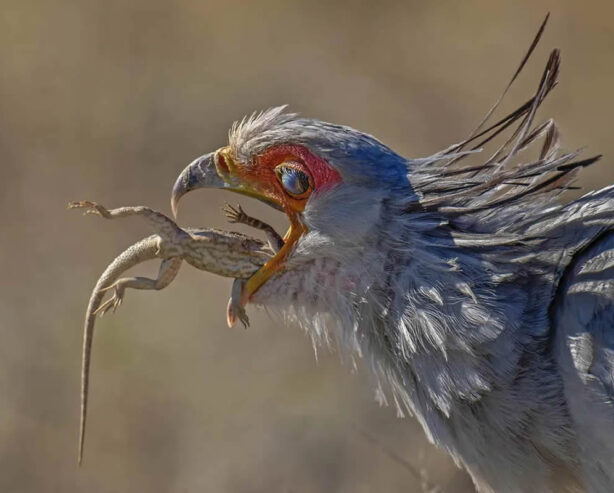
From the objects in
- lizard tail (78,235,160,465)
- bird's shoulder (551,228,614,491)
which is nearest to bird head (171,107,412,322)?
lizard tail (78,235,160,465)

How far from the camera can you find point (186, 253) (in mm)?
4395

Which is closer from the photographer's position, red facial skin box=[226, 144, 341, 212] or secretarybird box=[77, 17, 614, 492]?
secretarybird box=[77, 17, 614, 492]

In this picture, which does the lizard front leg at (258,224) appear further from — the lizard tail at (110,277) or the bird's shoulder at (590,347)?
the bird's shoulder at (590,347)

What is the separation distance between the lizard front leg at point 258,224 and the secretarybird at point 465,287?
0.30 ft

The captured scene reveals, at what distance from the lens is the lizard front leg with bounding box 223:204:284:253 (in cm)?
421

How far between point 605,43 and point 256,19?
3.12 m

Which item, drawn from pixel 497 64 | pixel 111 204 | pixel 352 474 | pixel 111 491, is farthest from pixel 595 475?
pixel 497 64

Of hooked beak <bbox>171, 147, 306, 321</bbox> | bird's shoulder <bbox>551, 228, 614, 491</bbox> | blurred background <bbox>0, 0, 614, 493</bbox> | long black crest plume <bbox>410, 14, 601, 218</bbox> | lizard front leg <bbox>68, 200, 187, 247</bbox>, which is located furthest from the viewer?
blurred background <bbox>0, 0, 614, 493</bbox>

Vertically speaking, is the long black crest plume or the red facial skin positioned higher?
the red facial skin

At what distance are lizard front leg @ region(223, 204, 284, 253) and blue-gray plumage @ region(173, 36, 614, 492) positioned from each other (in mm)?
83

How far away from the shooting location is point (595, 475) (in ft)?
11.9

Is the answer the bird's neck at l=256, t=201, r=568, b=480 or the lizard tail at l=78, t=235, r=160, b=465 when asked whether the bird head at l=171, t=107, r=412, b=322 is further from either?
the lizard tail at l=78, t=235, r=160, b=465

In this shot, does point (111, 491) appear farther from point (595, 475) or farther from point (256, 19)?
point (256, 19)

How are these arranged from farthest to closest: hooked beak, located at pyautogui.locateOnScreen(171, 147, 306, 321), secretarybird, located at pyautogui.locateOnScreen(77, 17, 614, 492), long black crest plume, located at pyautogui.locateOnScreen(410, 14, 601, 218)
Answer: hooked beak, located at pyautogui.locateOnScreen(171, 147, 306, 321) → long black crest plume, located at pyautogui.locateOnScreen(410, 14, 601, 218) → secretarybird, located at pyautogui.locateOnScreen(77, 17, 614, 492)
